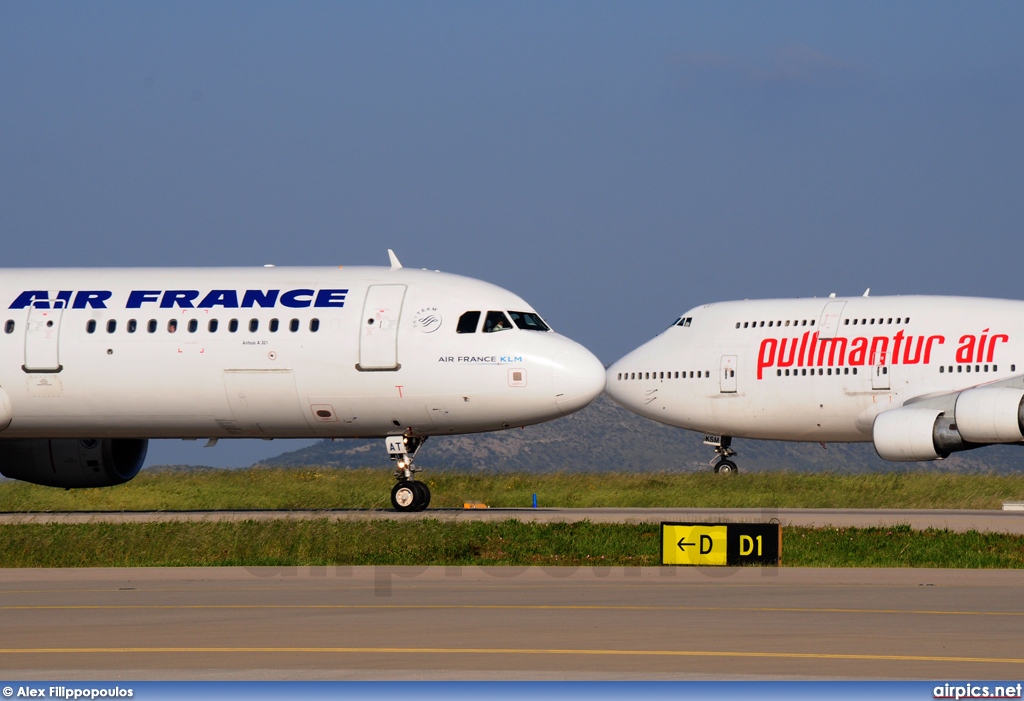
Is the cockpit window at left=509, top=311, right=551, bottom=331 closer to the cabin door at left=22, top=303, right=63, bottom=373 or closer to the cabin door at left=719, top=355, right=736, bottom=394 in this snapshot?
the cabin door at left=22, top=303, right=63, bottom=373

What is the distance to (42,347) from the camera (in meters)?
33.6

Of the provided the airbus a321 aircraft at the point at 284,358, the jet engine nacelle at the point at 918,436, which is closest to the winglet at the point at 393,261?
the airbus a321 aircraft at the point at 284,358

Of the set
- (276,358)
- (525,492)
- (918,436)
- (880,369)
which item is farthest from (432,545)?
(880,369)

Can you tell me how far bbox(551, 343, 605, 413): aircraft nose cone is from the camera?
31.9 m

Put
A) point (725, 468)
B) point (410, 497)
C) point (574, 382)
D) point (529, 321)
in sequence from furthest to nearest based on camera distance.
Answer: point (725, 468), point (529, 321), point (410, 497), point (574, 382)

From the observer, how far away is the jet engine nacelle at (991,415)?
125ft

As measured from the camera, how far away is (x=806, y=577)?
69.1 feet

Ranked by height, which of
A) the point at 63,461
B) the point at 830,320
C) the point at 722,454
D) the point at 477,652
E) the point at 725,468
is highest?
the point at 830,320

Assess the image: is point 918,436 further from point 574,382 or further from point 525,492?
point 574,382

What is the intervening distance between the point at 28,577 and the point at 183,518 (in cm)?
929

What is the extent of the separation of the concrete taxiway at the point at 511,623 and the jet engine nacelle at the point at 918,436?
18.0 m

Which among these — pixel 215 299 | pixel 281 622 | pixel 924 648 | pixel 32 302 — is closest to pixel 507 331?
pixel 215 299

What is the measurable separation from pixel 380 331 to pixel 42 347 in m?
6.87

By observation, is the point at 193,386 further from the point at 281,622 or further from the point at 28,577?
the point at 281,622
